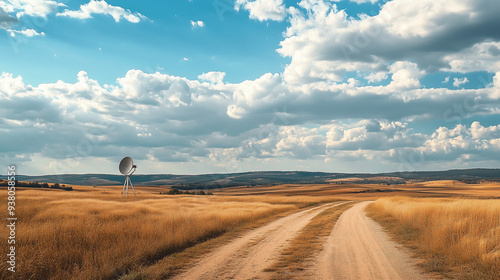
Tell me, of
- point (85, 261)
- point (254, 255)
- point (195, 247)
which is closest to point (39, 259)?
point (85, 261)

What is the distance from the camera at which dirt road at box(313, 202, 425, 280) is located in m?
8.85

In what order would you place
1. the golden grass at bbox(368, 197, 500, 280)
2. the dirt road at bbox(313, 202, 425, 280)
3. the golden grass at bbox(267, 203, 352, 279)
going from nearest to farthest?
1. the dirt road at bbox(313, 202, 425, 280)
2. the golden grass at bbox(368, 197, 500, 280)
3. the golden grass at bbox(267, 203, 352, 279)

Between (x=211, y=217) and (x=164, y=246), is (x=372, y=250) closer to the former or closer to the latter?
(x=164, y=246)

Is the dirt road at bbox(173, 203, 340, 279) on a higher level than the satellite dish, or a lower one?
lower

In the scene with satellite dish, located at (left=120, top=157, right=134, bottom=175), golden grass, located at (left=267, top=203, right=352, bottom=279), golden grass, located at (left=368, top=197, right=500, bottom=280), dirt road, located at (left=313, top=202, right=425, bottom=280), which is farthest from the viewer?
satellite dish, located at (left=120, top=157, right=134, bottom=175)

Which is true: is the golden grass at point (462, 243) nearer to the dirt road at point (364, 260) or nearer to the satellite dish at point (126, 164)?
the dirt road at point (364, 260)

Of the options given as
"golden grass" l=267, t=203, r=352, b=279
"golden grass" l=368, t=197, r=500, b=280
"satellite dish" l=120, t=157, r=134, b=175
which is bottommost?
"golden grass" l=267, t=203, r=352, b=279

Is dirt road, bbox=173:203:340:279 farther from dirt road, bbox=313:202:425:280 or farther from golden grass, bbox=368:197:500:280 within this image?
golden grass, bbox=368:197:500:280

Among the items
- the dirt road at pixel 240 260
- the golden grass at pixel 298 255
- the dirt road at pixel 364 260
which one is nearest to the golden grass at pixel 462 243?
the dirt road at pixel 364 260

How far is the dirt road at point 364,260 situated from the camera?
8.85 metres

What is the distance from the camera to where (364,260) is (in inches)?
412

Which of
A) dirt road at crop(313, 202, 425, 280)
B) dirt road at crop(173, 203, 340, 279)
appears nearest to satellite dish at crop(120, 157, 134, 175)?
dirt road at crop(173, 203, 340, 279)

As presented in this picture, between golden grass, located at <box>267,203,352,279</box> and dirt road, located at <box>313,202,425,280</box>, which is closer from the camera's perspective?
dirt road, located at <box>313,202,425,280</box>

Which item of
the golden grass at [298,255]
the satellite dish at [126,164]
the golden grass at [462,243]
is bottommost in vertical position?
the golden grass at [298,255]
